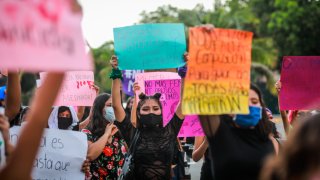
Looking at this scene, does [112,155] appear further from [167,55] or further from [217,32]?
[217,32]

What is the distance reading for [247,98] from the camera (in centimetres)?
359

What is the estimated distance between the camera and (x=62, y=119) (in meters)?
5.31

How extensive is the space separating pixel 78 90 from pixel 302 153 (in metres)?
4.67

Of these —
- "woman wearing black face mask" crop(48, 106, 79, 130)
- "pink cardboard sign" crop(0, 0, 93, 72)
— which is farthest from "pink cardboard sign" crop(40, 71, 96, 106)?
"pink cardboard sign" crop(0, 0, 93, 72)

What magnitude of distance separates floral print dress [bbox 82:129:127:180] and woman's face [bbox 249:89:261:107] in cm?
181

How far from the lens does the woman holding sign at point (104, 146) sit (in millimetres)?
5059

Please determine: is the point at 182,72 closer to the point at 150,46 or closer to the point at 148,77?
the point at 150,46

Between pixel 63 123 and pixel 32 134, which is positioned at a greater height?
pixel 32 134

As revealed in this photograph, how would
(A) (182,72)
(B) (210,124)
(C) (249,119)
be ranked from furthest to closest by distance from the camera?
(A) (182,72) < (C) (249,119) < (B) (210,124)

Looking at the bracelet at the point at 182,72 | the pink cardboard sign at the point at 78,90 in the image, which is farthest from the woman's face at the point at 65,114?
the bracelet at the point at 182,72

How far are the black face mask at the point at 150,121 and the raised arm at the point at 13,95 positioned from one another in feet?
6.19

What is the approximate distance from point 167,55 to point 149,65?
19 cm

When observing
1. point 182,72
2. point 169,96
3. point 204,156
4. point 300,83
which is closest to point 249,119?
point 204,156

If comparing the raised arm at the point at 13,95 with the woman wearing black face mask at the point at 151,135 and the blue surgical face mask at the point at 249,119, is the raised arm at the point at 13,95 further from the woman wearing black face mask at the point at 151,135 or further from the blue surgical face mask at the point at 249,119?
the woman wearing black face mask at the point at 151,135
